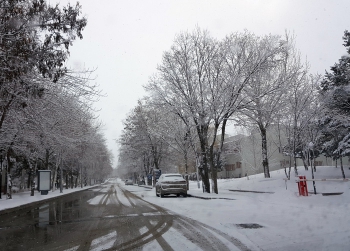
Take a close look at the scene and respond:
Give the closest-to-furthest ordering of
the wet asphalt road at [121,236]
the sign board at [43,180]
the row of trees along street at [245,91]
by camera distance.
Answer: the wet asphalt road at [121,236], the row of trees along street at [245,91], the sign board at [43,180]

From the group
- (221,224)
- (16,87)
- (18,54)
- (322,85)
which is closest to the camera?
(221,224)

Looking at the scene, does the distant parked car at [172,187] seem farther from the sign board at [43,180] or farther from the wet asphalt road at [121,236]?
the sign board at [43,180]

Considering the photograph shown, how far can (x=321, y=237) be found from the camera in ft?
23.7

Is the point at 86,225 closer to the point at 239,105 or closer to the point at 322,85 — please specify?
the point at 239,105

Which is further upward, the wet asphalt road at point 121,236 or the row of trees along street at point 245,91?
the row of trees along street at point 245,91

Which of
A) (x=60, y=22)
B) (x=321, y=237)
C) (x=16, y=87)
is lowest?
→ (x=321, y=237)

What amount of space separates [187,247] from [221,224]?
299 centimetres

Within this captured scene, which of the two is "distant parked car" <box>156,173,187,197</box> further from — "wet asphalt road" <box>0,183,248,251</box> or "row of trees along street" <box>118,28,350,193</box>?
"wet asphalt road" <box>0,183,248,251</box>

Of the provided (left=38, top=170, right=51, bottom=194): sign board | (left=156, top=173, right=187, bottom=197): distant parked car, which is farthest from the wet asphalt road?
(left=38, top=170, right=51, bottom=194): sign board

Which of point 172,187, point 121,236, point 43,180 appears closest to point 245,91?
point 172,187

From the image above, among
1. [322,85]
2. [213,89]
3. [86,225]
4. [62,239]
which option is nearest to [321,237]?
[62,239]

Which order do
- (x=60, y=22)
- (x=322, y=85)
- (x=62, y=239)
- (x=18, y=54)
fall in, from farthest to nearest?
(x=322, y=85) < (x=60, y=22) < (x=18, y=54) < (x=62, y=239)

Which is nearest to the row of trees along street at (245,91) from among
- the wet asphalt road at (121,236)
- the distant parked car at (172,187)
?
the distant parked car at (172,187)

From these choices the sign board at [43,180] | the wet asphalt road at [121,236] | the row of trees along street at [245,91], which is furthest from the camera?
the sign board at [43,180]
